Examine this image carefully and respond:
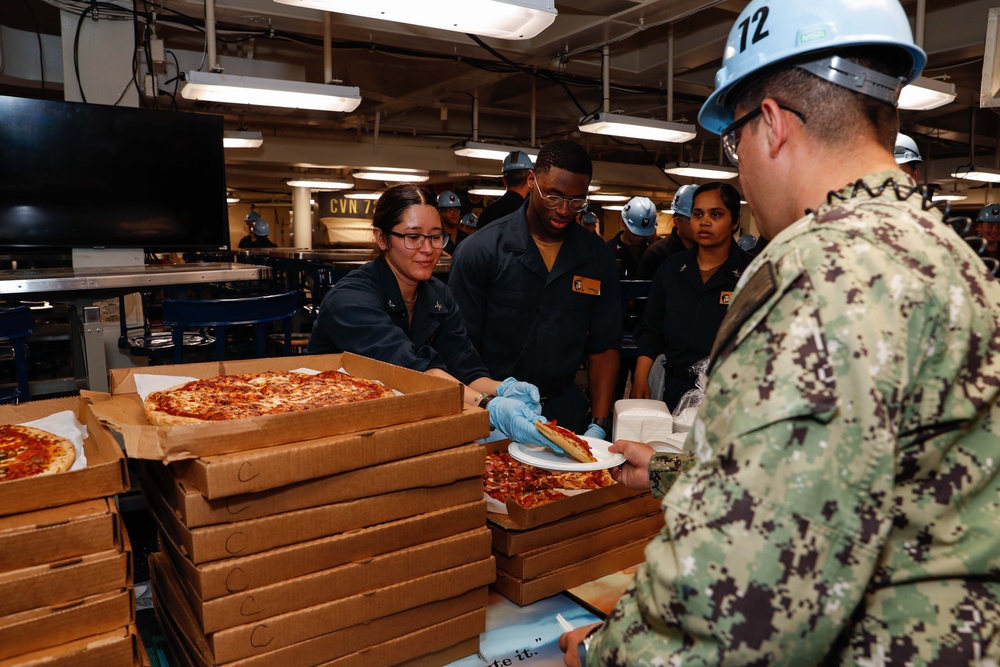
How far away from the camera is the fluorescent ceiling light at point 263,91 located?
14.7ft

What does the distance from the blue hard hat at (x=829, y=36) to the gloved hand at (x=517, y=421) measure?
0.90m

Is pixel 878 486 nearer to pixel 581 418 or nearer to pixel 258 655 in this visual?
pixel 258 655

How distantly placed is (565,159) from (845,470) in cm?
223

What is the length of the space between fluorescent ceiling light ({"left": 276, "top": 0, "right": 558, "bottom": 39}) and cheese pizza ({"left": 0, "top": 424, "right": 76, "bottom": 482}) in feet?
6.43

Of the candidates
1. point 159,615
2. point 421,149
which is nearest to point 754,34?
point 159,615

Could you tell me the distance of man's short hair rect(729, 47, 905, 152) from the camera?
830 mm

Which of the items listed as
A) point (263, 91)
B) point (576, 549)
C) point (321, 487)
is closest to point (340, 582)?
point (321, 487)

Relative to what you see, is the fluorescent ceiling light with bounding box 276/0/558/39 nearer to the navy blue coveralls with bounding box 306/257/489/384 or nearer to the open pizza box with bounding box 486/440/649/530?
the navy blue coveralls with bounding box 306/257/489/384

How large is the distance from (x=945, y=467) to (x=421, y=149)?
42.7 ft

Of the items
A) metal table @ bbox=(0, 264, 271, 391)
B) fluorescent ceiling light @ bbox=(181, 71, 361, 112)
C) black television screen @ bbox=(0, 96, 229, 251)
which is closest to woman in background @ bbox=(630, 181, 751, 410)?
fluorescent ceiling light @ bbox=(181, 71, 361, 112)

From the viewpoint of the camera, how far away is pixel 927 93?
15.1ft

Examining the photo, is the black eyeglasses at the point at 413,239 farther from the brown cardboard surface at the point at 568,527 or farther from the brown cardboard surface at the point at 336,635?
the brown cardboard surface at the point at 336,635

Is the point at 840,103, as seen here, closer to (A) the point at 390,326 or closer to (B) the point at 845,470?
(B) the point at 845,470

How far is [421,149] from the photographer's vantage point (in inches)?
513
